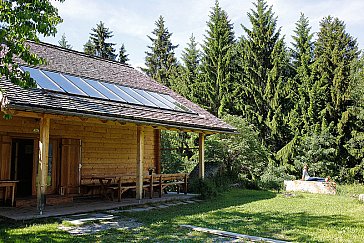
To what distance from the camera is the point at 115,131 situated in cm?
1351

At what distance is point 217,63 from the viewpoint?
2591 centimetres

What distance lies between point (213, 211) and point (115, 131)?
5505mm

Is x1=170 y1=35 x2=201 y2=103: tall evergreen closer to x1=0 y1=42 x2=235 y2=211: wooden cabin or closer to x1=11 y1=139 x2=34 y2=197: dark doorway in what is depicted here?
x1=0 y1=42 x2=235 y2=211: wooden cabin

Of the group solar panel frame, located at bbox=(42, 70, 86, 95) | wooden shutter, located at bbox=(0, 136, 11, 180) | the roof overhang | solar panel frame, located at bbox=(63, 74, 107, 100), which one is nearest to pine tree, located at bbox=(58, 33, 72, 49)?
solar panel frame, located at bbox=(63, 74, 107, 100)

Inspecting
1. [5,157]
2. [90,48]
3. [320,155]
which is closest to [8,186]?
[5,157]

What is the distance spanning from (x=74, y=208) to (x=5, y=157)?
107 inches

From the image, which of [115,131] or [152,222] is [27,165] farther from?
[152,222]

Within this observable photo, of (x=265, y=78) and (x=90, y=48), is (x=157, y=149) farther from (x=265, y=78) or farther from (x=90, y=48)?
(x=90, y=48)

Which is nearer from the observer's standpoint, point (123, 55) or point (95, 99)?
point (95, 99)

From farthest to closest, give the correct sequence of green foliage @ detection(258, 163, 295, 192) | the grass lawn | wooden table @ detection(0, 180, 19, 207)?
green foliage @ detection(258, 163, 295, 192) → wooden table @ detection(0, 180, 19, 207) → the grass lawn

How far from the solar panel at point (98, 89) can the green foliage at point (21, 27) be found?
10.9ft

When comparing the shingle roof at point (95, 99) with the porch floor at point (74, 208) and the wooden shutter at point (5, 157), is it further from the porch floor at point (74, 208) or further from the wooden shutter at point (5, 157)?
the porch floor at point (74, 208)

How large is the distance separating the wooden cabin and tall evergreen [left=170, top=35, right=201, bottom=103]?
1134 cm

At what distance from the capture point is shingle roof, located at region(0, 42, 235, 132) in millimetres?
8379
